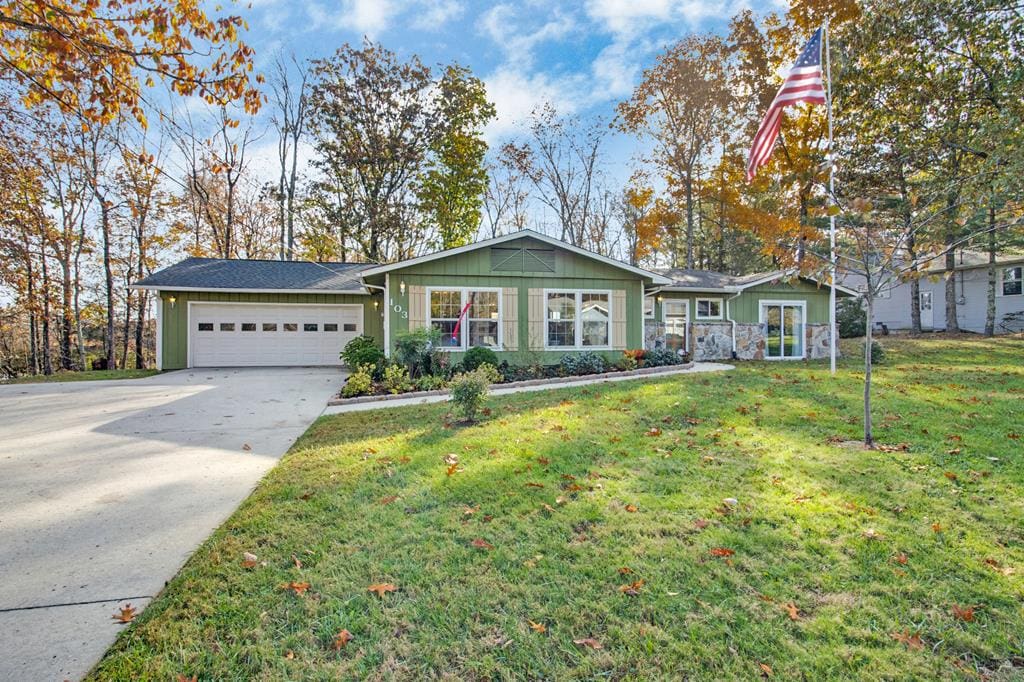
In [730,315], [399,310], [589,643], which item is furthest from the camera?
[730,315]

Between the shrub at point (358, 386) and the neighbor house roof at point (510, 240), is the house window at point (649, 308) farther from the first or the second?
the shrub at point (358, 386)

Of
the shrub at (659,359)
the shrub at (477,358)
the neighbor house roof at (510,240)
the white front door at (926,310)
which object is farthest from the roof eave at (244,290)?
the white front door at (926,310)

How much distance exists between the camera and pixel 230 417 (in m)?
7.01

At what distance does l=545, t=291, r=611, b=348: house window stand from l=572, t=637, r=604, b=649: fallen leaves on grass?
10.0 m

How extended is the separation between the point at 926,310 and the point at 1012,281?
3458 mm

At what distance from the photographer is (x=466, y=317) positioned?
11.7 meters

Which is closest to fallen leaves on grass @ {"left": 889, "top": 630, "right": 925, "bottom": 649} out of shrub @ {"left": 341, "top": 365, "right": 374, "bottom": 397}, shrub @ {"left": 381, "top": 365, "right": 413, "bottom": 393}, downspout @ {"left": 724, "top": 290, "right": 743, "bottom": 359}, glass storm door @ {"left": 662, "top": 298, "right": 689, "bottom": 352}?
shrub @ {"left": 381, "top": 365, "right": 413, "bottom": 393}

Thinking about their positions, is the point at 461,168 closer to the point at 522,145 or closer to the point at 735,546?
the point at 522,145

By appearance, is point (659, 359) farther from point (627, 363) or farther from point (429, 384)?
point (429, 384)

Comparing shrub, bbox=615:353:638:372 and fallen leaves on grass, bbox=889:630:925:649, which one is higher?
shrub, bbox=615:353:638:372

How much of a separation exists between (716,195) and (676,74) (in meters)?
5.53

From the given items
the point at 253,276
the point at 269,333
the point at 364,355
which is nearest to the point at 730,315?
the point at 364,355

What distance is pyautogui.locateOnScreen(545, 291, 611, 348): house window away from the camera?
12.1 metres

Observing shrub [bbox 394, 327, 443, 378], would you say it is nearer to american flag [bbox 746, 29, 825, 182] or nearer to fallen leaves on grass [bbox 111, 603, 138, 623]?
american flag [bbox 746, 29, 825, 182]
